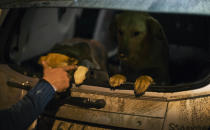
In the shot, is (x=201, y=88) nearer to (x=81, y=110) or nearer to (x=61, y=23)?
(x=81, y=110)

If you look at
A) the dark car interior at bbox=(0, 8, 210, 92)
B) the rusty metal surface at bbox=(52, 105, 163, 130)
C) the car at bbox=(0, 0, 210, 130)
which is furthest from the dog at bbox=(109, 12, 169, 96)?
the rusty metal surface at bbox=(52, 105, 163, 130)

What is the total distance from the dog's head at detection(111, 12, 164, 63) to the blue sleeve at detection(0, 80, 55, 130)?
1117mm

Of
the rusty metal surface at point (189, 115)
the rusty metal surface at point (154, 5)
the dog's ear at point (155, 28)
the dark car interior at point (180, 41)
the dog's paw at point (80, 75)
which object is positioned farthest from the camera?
the dark car interior at point (180, 41)

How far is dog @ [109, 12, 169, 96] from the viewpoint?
6.64ft

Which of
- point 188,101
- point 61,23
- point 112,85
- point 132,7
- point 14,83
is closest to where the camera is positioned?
point 132,7

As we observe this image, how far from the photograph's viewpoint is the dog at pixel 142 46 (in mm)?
2025

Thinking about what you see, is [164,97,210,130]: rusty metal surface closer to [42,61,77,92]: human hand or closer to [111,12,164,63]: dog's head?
[42,61,77,92]: human hand

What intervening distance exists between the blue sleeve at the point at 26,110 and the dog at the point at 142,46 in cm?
103

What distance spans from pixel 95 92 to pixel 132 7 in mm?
492

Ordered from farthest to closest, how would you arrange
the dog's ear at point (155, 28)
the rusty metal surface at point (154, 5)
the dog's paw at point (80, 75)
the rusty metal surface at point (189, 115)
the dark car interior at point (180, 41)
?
the dark car interior at point (180, 41) < the dog's ear at point (155, 28) < the dog's paw at point (80, 75) < the rusty metal surface at point (189, 115) < the rusty metal surface at point (154, 5)

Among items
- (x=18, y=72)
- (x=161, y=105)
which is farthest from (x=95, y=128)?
(x=18, y=72)

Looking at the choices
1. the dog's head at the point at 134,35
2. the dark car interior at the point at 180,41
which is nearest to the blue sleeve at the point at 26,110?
the dark car interior at the point at 180,41

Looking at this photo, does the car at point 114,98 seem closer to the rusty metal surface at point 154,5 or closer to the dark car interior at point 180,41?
the rusty metal surface at point 154,5

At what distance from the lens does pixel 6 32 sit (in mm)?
1640
